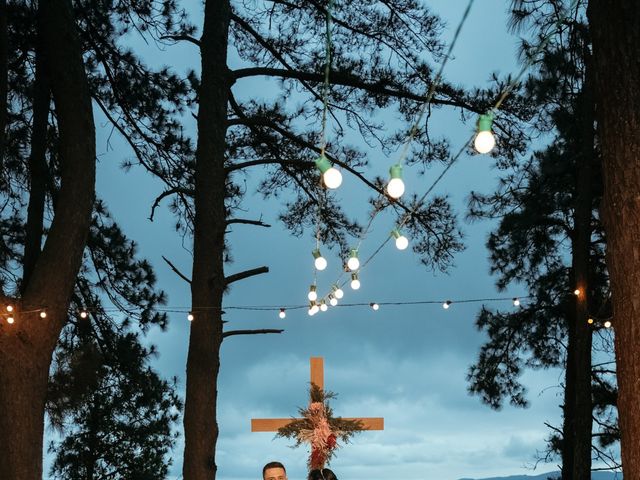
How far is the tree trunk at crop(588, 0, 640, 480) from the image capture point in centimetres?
396

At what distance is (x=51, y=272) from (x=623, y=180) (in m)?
4.67

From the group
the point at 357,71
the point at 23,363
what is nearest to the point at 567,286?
the point at 357,71

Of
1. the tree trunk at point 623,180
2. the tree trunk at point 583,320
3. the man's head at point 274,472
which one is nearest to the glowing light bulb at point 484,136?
the tree trunk at point 623,180

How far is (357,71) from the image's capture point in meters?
9.25

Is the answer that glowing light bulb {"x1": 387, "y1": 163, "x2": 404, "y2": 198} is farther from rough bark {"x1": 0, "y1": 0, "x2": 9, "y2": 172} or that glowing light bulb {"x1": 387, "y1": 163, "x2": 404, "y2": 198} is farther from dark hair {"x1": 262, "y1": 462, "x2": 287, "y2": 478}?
rough bark {"x1": 0, "y1": 0, "x2": 9, "y2": 172}

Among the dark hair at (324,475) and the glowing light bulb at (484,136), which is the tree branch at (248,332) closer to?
the dark hair at (324,475)

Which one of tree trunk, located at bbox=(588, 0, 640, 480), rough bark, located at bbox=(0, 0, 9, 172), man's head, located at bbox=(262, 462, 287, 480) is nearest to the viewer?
tree trunk, located at bbox=(588, 0, 640, 480)

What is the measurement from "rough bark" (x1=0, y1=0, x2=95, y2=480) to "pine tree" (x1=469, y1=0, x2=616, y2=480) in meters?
4.19

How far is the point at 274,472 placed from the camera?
4.77 meters

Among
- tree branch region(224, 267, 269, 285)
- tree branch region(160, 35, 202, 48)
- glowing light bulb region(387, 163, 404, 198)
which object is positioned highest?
tree branch region(160, 35, 202, 48)

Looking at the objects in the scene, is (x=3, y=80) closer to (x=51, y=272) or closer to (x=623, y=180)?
(x=51, y=272)

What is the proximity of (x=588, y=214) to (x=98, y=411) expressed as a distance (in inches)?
332

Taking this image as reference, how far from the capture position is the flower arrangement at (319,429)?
5.98 meters

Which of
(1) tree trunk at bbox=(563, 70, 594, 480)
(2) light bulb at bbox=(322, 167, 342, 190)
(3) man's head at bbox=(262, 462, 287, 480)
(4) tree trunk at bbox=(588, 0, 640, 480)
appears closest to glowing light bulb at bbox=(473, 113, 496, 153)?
(2) light bulb at bbox=(322, 167, 342, 190)
